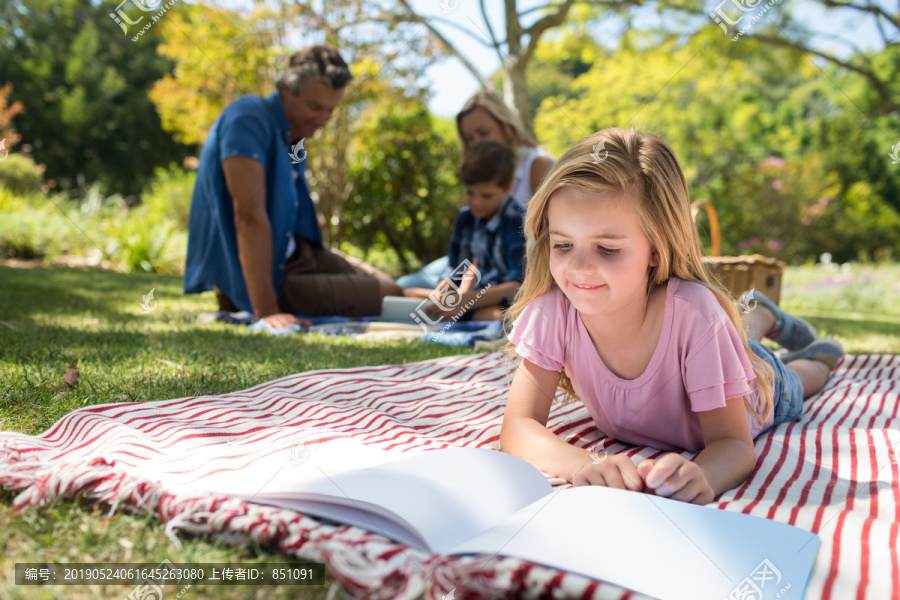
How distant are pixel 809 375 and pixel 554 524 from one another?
6.85 feet

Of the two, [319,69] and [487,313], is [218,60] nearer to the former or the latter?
[319,69]

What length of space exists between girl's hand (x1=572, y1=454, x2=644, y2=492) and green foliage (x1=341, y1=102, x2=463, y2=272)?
24.1ft

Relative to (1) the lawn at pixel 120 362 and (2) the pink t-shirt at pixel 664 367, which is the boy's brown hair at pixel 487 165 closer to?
(1) the lawn at pixel 120 362

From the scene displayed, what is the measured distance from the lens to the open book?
109cm

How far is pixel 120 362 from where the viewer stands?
269cm

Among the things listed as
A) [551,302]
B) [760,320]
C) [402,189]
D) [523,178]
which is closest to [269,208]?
[523,178]

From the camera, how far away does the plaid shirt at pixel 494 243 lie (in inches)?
180

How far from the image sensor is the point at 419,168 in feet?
28.5

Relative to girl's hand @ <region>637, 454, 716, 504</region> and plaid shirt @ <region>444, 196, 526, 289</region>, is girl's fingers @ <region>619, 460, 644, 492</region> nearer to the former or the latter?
girl's hand @ <region>637, 454, 716, 504</region>

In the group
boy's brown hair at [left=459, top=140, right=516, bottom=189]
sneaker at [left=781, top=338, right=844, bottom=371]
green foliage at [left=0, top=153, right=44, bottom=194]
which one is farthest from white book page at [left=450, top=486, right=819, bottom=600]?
green foliage at [left=0, top=153, right=44, bottom=194]

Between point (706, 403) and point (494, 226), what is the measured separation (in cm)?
313

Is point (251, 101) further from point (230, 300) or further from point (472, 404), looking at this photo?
point (472, 404)

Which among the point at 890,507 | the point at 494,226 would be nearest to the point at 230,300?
the point at 494,226

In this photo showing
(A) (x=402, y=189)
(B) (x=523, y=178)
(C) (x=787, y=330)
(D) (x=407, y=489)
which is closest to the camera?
(D) (x=407, y=489)
